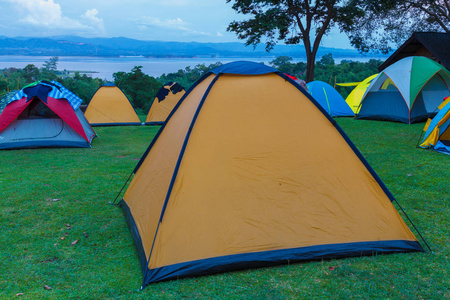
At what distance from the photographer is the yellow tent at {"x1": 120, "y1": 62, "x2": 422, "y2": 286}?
3.53 meters

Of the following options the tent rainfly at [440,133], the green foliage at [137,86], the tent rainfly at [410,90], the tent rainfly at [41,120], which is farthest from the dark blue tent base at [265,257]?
the green foliage at [137,86]

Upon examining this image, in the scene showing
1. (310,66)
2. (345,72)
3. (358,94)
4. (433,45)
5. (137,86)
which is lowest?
(137,86)

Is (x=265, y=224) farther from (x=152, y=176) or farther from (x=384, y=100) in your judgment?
(x=384, y=100)

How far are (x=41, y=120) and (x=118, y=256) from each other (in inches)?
273

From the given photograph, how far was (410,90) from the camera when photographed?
12109 mm

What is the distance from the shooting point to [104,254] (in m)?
3.94

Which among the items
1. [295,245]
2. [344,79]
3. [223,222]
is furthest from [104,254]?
[344,79]

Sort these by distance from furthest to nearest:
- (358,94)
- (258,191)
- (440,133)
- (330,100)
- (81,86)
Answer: (81,86) → (358,94) → (330,100) → (440,133) → (258,191)

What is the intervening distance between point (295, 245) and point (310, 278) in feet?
1.24

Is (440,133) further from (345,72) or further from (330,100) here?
(345,72)

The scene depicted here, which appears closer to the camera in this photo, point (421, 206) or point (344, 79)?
point (421, 206)

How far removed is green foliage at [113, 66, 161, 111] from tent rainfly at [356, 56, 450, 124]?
1405 centimetres

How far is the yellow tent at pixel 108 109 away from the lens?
13.8 metres

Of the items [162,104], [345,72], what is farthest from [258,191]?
[345,72]
